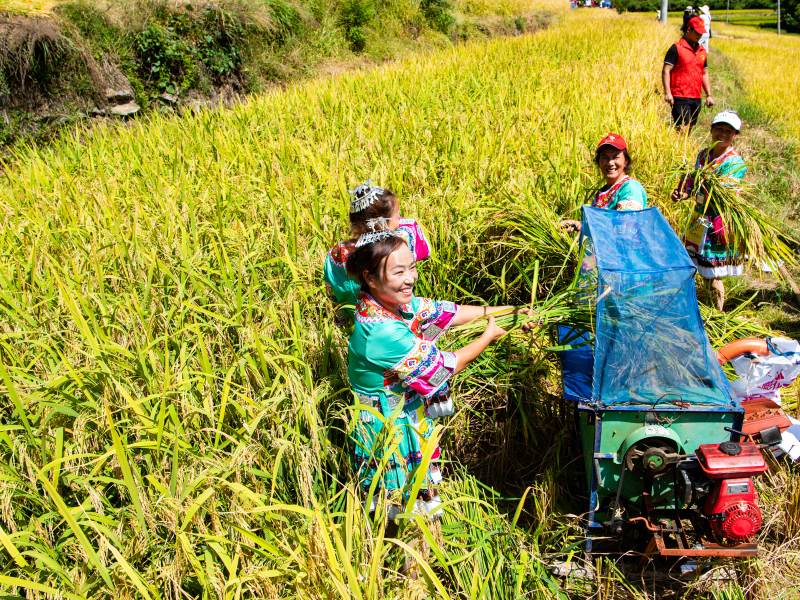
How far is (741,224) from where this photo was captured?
107 inches

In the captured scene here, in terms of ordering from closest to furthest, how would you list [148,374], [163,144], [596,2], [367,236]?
[367,236] → [148,374] → [163,144] → [596,2]

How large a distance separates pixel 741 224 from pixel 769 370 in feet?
3.55

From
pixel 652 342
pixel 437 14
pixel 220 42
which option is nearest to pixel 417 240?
pixel 652 342

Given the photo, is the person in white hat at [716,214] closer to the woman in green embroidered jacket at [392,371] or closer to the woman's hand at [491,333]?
the woman's hand at [491,333]

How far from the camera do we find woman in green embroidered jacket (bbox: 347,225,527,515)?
5.04ft

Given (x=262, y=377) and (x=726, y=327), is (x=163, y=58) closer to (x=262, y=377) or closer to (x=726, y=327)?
(x=262, y=377)

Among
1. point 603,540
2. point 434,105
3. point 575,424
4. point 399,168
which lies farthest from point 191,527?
point 434,105

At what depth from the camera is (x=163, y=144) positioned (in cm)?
420

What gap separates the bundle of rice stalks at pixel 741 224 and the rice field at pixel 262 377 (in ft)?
1.55

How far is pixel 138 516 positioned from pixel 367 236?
0.95 meters

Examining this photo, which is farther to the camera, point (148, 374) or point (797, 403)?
point (797, 403)

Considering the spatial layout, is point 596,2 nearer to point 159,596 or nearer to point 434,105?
point 434,105

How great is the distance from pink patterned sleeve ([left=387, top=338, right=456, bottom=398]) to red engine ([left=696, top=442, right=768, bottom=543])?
0.73 meters

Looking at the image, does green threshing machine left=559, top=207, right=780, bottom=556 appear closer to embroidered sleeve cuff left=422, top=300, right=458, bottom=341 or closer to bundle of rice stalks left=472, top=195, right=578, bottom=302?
embroidered sleeve cuff left=422, top=300, right=458, bottom=341
